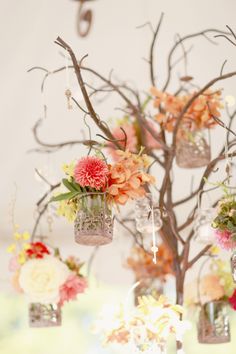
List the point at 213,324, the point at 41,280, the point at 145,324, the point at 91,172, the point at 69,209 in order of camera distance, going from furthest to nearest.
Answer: the point at 213,324, the point at 41,280, the point at 145,324, the point at 69,209, the point at 91,172

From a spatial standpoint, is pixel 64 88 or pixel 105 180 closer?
pixel 105 180

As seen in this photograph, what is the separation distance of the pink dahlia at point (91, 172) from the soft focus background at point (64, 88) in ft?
2.34

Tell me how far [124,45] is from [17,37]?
528 mm

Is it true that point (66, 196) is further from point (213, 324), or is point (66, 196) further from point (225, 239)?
point (213, 324)

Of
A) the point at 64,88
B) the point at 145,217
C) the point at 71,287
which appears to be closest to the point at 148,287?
the point at 71,287

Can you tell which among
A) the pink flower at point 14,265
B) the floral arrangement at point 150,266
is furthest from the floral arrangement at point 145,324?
the floral arrangement at point 150,266

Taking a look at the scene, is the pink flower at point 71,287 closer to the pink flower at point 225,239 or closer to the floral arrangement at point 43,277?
the floral arrangement at point 43,277

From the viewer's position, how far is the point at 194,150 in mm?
2744

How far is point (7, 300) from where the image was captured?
4.41m

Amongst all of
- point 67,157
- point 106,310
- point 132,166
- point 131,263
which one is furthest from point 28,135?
point 132,166

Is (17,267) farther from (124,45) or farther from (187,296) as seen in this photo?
(124,45)

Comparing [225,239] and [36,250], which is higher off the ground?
[36,250]

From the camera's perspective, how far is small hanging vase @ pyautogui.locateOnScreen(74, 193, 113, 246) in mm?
2061

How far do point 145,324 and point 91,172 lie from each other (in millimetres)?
569
